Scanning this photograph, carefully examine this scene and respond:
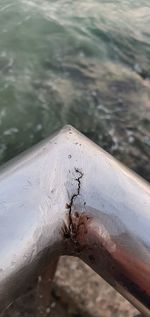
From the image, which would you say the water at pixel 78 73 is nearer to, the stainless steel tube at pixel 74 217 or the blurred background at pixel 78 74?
the blurred background at pixel 78 74

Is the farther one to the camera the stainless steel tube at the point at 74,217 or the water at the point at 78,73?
the water at the point at 78,73

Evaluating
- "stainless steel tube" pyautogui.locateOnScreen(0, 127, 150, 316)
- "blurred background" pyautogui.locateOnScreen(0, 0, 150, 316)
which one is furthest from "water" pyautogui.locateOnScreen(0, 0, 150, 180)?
"stainless steel tube" pyautogui.locateOnScreen(0, 127, 150, 316)

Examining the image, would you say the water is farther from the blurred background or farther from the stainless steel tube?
the stainless steel tube

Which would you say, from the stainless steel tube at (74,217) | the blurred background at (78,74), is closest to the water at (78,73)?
the blurred background at (78,74)

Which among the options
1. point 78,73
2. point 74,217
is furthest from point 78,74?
point 74,217

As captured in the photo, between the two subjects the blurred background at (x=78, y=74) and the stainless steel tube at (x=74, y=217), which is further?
the blurred background at (x=78, y=74)
